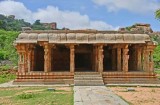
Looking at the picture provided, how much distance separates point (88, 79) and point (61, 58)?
5987mm

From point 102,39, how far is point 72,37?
1.90m

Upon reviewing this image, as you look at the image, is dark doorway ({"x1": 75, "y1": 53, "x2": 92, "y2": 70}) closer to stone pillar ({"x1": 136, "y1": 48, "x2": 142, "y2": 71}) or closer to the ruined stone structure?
stone pillar ({"x1": 136, "y1": 48, "x2": 142, "y2": 71})

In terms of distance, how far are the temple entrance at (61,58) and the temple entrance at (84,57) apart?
0.82m

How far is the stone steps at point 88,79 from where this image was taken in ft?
63.0

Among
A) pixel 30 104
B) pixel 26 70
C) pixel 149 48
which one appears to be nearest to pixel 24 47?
pixel 26 70

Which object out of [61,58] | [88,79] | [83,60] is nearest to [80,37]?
[88,79]

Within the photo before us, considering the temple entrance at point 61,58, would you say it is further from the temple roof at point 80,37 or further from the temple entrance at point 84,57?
the temple roof at point 80,37

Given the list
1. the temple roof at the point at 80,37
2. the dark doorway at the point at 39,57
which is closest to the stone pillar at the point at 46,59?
the temple roof at the point at 80,37

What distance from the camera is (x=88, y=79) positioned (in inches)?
779

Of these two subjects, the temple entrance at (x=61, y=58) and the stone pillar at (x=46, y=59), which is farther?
the temple entrance at (x=61, y=58)

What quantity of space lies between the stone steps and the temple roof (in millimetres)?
1995

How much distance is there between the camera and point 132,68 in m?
25.3

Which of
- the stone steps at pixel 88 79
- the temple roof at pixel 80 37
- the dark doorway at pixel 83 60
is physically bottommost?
the stone steps at pixel 88 79

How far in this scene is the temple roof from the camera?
2052 centimetres
